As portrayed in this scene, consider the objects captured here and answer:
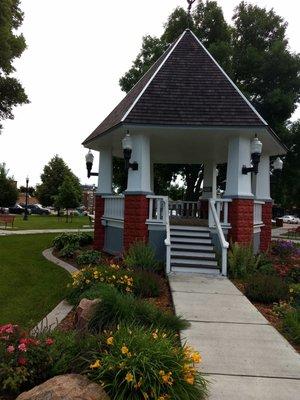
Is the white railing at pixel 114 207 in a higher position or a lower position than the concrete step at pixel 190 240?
higher

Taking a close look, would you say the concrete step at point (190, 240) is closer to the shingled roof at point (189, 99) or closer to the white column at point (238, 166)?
the white column at point (238, 166)

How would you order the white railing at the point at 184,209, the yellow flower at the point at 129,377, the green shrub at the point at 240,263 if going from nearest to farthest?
1. the yellow flower at the point at 129,377
2. the green shrub at the point at 240,263
3. the white railing at the point at 184,209

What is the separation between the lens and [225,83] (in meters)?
12.0

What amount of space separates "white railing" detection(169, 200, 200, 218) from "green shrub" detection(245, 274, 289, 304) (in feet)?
28.7

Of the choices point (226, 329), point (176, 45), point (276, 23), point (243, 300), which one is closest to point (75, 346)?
point (226, 329)

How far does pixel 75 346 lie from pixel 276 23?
23.9 m

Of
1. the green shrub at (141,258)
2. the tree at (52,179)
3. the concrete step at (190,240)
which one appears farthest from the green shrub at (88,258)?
the tree at (52,179)

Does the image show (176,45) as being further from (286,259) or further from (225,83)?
(286,259)

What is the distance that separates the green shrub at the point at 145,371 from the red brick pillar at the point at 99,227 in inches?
389

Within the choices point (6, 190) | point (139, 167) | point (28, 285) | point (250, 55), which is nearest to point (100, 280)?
point (28, 285)

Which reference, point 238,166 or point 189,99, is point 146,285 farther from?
point 189,99

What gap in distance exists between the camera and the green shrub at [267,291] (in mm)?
7516

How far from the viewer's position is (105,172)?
46.3 ft

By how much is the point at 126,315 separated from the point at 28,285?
442 centimetres
